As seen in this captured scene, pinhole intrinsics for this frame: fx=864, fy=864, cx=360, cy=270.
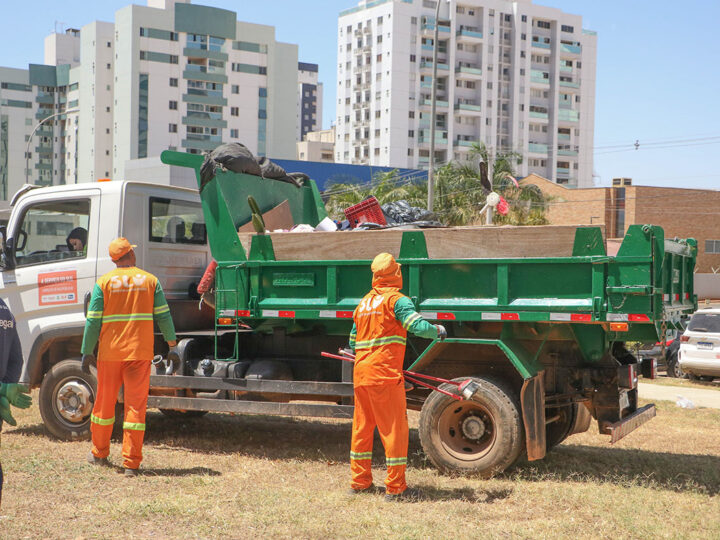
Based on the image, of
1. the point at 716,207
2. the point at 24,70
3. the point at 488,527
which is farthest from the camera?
the point at 24,70

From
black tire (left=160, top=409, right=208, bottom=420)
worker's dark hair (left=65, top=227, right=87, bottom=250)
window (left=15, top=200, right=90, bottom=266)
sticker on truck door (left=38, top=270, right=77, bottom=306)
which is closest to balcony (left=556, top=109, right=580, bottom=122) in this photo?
black tire (left=160, top=409, right=208, bottom=420)

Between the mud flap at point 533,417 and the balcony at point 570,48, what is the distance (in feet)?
338

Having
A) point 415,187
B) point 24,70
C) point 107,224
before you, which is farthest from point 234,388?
point 24,70

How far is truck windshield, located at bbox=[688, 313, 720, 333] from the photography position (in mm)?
16422

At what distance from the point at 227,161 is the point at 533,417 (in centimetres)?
366

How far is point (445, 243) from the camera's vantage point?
6988 mm

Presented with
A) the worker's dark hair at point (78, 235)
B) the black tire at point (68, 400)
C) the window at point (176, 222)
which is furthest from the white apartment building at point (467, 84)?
the black tire at point (68, 400)

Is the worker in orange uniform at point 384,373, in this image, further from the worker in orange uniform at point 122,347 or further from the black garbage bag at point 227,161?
the black garbage bag at point 227,161

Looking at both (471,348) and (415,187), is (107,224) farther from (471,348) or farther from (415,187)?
(415,187)

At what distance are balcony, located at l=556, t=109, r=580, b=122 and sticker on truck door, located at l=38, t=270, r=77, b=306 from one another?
10098cm

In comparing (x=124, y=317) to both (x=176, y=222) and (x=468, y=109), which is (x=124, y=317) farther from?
(x=468, y=109)

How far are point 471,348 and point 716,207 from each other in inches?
2188

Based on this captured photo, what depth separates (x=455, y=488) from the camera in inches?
257

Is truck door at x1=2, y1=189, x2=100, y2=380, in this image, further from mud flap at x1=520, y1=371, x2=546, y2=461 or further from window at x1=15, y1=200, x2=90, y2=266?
mud flap at x1=520, y1=371, x2=546, y2=461
